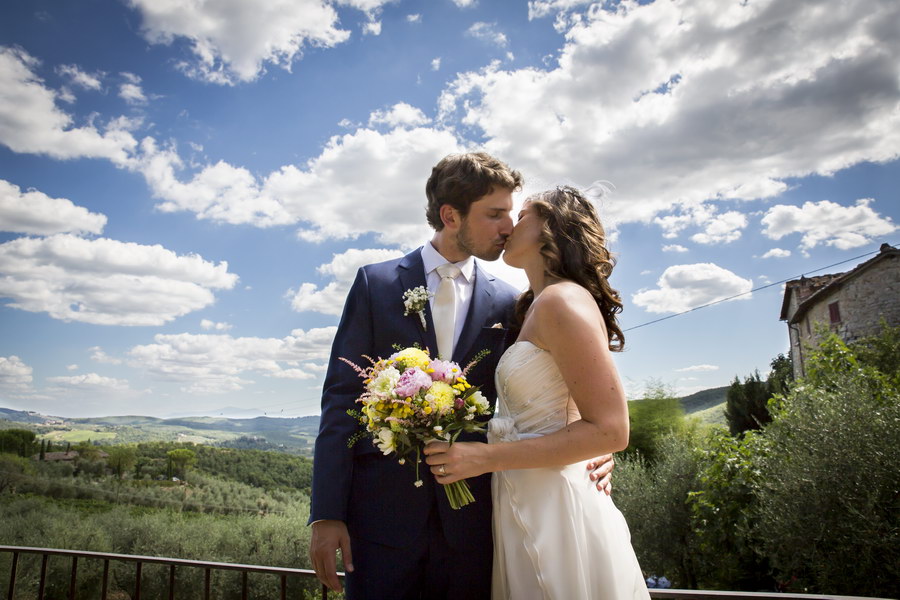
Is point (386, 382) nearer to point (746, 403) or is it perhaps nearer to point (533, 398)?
point (533, 398)

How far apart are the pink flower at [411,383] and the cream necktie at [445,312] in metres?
0.57

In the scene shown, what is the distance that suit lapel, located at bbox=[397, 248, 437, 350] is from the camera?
226 centimetres

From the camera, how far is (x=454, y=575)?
199 cm

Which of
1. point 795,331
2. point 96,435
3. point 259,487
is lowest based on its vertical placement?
point 259,487

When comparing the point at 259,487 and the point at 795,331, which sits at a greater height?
the point at 795,331

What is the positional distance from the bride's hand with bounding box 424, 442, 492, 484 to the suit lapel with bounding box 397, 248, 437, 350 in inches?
22.9

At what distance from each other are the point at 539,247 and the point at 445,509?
108 centimetres

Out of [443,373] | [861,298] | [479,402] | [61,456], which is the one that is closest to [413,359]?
[443,373]

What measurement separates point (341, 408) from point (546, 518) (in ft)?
2.78

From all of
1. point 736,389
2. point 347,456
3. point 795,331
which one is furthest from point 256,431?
point 347,456

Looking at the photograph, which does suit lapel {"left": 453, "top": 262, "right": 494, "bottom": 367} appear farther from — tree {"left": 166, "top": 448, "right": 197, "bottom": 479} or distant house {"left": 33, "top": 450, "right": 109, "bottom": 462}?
distant house {"left": 33, "top": 450, "right": 109, "bottom": 462}

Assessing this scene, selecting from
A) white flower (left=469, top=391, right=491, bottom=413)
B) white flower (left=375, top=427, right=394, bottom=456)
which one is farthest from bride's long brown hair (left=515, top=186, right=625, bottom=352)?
white flower (left=375, top=427, right=394, bottom=456)

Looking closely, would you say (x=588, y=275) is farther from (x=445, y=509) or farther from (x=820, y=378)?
(x=820, y=378)

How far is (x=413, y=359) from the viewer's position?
1779 millimetres
